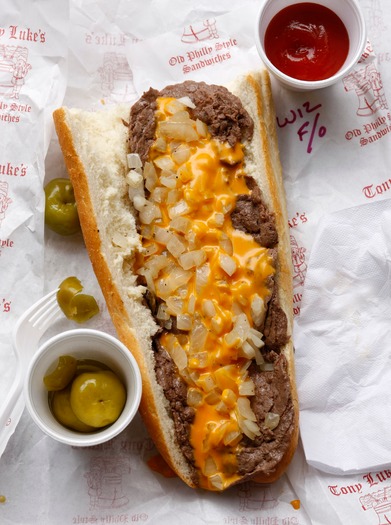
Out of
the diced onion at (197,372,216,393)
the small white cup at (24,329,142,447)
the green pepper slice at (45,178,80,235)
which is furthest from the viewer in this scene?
the green pepper slice at (45,178,80,235)

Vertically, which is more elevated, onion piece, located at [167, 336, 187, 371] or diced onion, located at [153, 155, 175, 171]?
diced onion, located at [153, 155, 175, 171]

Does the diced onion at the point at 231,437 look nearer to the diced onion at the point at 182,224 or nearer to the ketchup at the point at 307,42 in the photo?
the diced onion at the point at 182,224

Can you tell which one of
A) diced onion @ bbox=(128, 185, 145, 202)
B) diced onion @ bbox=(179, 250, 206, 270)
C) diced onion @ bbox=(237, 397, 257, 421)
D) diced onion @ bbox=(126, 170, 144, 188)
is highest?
diced onion @ bbox=(126, 170, 144, 188)

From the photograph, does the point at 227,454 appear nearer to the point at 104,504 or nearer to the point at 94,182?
the point at 104,504

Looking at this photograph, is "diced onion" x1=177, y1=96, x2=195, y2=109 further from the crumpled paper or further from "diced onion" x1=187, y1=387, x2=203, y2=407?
"diced onion" x1=187, y1=387, x2=203, y2=407

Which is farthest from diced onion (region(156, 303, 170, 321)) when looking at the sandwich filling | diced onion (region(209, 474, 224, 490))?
diced onion (region(209, 474, 224, 490))

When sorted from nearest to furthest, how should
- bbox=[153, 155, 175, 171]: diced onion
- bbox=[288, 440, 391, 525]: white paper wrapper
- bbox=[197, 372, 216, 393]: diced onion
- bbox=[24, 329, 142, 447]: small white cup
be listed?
bbox=[24, 329, 142, 447]: small white cup
bbox=[197, 372, 216, 393]: diced onion
bbox=[153, 155, 175, 171]: diced onion
bbox=[288, 440, 391, 525]: white paper wrapper
